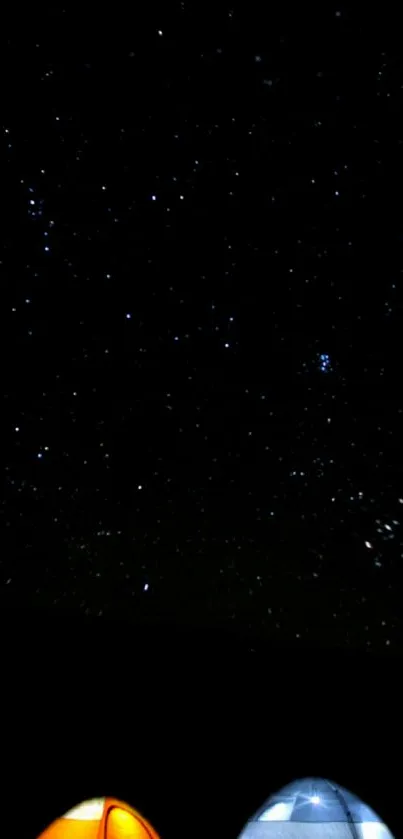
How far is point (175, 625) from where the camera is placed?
4.98 feet

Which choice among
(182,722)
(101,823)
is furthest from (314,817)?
(182,722)

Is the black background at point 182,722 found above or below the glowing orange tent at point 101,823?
above

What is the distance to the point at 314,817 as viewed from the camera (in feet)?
3.05

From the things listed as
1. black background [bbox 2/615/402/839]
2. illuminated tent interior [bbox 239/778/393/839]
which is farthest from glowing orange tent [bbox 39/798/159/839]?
black background [bbox 2/615/402/839]

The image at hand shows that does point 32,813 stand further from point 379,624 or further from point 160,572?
point 379,624

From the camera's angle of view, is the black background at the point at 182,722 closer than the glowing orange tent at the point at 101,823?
No

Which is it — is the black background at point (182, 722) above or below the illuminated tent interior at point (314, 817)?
above

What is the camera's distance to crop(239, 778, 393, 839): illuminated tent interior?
2.98ft

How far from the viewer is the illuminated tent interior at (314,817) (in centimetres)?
91

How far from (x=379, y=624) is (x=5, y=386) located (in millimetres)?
724

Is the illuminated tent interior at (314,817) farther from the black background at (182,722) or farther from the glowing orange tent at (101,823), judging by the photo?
the black background at (182,722)

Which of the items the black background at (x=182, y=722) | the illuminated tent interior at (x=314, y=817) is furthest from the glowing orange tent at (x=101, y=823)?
the black background at (x=182, y=722)

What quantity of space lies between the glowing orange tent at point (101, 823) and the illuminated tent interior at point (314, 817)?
0.46 feet

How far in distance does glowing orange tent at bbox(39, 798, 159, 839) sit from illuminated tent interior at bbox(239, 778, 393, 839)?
141 mm
